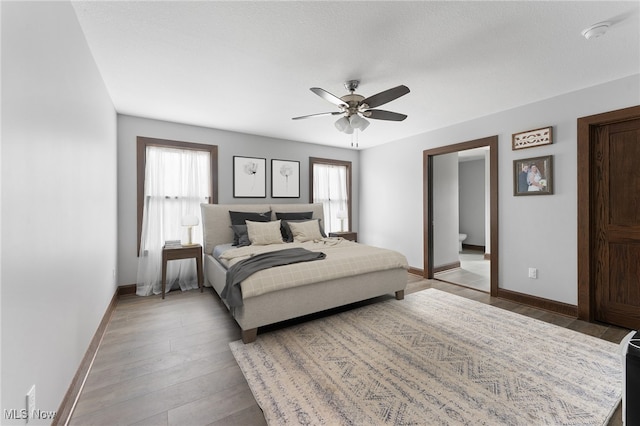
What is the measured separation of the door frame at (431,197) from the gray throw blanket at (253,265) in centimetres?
233

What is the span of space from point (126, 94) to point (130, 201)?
1476 millimetres

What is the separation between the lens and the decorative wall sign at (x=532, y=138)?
10.3ft

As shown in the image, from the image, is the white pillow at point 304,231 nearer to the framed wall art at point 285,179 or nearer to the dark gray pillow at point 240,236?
the dark gray pillow at point 240,236

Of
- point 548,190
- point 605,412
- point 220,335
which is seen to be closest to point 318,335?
point 220,335

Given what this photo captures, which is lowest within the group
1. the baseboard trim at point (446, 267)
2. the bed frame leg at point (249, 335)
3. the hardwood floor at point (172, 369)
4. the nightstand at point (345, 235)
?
the hardwood floor at point (172, 369)

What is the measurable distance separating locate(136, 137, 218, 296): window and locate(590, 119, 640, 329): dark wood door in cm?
498

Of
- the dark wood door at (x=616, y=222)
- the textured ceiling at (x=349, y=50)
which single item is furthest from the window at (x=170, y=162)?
the dark wood door at (x=616, y=222)

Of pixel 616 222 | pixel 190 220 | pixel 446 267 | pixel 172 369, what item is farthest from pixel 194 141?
pixel 616 222

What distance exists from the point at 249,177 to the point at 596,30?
4.30 meters

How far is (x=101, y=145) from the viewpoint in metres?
2.58

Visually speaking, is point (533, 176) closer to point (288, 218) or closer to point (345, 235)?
point (345, 235)

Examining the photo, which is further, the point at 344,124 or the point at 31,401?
the point at 344,124

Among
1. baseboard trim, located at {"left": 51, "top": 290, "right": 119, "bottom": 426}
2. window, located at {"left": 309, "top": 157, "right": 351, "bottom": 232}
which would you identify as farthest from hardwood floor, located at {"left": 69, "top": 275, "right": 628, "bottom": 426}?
window, located at {"left": 309, "top": 157, "right": 351, "bottom": 232}

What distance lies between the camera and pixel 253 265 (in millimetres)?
2621
